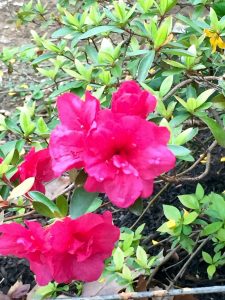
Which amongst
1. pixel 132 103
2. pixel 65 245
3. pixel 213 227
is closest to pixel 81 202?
pixel 65 245

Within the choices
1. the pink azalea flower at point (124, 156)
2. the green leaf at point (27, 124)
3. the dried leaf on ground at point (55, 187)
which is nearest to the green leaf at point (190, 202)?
the dried leaf on ground at point (55, 187)

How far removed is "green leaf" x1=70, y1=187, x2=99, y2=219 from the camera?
1028mm

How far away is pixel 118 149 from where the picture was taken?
94cm

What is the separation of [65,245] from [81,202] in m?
0.08

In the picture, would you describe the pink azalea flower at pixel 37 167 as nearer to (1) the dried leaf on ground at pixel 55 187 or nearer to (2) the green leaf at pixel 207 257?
(1) the dried leaf on ground at pixel 55 187

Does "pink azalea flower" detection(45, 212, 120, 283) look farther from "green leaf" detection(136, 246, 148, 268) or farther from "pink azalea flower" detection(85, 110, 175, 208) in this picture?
"green leaf" detection(136, 246, 148, 268)

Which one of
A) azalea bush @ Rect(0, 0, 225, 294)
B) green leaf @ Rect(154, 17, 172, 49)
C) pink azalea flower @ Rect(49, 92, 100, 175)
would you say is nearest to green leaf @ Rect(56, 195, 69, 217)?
azalea bush @ Rect(0, 0, 225, 294)

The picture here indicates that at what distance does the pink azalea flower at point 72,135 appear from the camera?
0.93 meters

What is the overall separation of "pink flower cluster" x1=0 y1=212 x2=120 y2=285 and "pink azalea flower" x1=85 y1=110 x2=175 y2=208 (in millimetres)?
121

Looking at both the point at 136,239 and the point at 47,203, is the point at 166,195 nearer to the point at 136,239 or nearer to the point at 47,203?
the point at 136,239

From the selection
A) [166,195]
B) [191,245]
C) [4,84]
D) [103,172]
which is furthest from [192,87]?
[4,84]

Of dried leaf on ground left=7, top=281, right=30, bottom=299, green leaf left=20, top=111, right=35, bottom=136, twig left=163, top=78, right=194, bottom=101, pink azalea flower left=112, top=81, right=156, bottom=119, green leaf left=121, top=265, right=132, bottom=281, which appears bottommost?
dried leaf on ground left=7, top=281, right=30, bottom=299

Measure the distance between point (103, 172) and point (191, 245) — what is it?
0.79 m

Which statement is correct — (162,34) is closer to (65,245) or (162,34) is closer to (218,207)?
(218,207)
